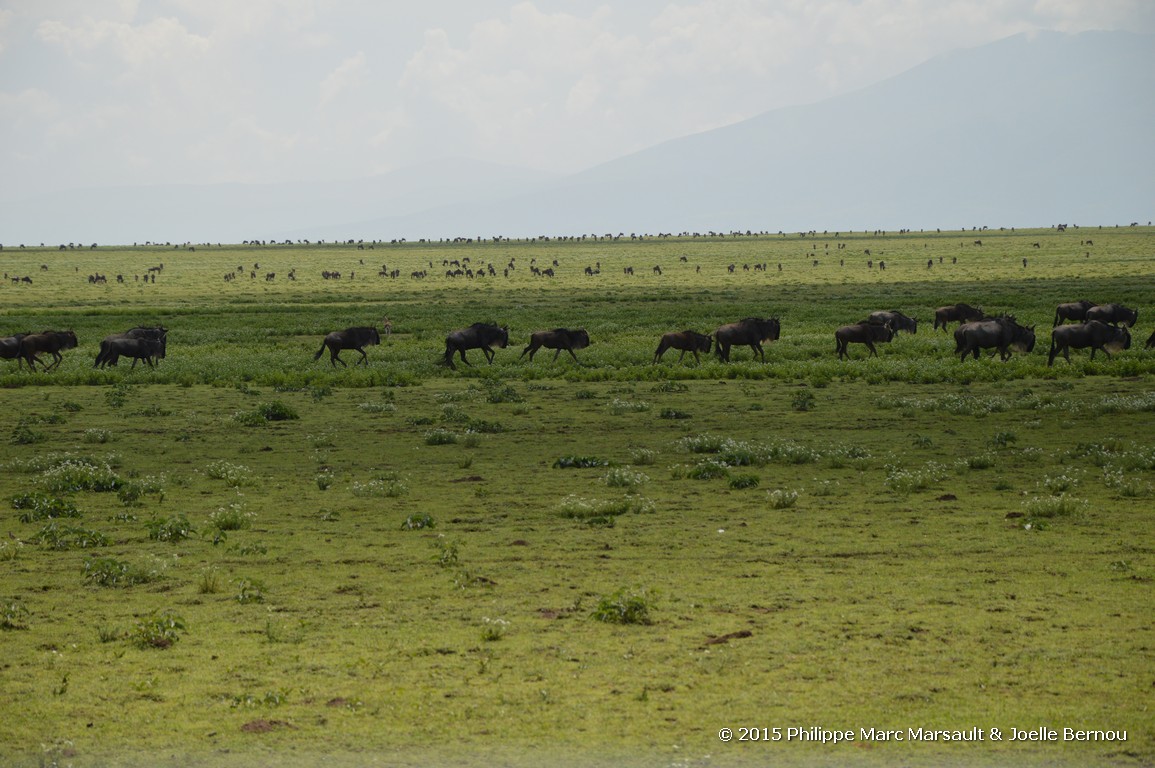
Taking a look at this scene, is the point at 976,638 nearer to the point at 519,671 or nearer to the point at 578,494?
the point at 519,671

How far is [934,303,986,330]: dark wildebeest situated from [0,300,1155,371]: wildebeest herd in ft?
11.0

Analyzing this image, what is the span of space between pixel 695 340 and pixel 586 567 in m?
25.5

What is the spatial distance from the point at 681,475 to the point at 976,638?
9.13m

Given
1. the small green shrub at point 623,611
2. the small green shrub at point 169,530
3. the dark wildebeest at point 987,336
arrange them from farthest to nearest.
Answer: the dark wildebeest at point 987,336 → the small green shrub at point 169,530 → the small green shrub at point 623,611

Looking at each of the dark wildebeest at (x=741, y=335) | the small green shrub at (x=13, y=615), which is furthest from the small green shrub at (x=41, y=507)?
the dark wildebeest at (x=741, y=335)

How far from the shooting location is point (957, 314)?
1764 inches

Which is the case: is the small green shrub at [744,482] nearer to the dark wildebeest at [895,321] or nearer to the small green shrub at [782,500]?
the small green shrub at [782,500]

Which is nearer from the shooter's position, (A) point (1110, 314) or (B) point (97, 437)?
(B) point (97, 437)

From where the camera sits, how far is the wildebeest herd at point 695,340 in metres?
36.0

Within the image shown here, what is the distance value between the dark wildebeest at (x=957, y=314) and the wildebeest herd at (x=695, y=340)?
336 cm

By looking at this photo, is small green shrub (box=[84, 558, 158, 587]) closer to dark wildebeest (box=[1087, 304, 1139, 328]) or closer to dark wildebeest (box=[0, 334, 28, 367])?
dark wildebeest (box=[0, 334, 28, 367])

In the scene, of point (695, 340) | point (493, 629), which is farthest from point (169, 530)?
point (695, 340)

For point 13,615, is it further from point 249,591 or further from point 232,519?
point 232,519

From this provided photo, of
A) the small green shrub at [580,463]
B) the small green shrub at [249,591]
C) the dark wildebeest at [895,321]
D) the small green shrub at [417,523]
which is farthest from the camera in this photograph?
the dark wildebeest at [895,321]
